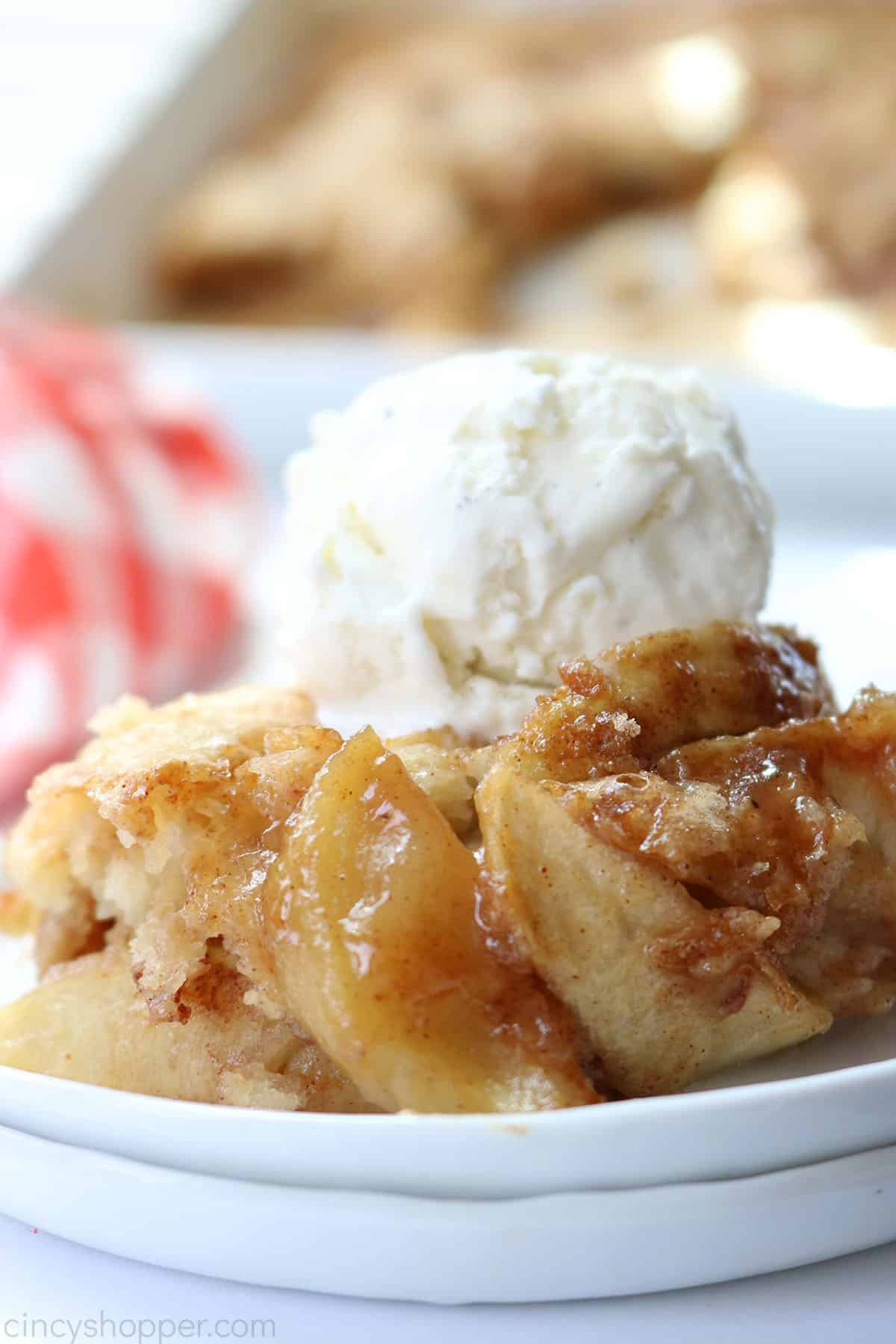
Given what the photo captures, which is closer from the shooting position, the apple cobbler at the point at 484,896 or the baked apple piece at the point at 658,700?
the apple cobbler at the point at 484,896

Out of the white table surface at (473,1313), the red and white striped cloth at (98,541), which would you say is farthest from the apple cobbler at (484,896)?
the red and white striped cloth at (98,541)

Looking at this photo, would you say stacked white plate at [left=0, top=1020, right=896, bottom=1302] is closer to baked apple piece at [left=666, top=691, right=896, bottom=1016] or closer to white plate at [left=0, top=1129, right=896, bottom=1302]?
white plate at [left=0, top=1129, right=896, bottom=1302]

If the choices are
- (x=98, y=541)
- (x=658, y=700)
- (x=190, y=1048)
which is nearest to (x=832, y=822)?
(x=658, y=700)

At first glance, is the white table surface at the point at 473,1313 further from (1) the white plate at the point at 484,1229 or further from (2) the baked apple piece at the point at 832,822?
(2) the baked apple piece at the point at 832,822

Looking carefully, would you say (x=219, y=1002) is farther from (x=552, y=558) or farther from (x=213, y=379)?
(x=213, y=379)

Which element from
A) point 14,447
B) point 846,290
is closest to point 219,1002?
point 14,447

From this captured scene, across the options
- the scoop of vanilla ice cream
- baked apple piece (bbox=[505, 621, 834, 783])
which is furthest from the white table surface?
the scoop of vanilla ice cream

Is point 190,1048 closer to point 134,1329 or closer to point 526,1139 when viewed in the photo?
point 134,1329
